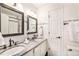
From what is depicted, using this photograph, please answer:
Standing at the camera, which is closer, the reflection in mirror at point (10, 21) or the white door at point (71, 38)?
the reflection in mirror at point (10, 21)

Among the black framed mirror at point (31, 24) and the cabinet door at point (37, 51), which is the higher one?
the black framed mirror at point (31, 24)

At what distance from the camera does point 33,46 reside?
58.4 inches

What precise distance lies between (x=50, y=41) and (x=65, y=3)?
0.69m

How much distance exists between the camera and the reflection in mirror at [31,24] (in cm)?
158

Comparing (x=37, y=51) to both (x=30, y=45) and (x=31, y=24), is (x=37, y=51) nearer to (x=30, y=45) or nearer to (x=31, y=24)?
(x=30, y=45)

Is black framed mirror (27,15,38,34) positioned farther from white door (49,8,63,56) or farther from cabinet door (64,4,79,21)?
cabinet door (64,4,79,21)

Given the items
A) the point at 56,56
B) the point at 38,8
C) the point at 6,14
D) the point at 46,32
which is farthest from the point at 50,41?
the point at 6,14

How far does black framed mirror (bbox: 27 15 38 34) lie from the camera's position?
158cm

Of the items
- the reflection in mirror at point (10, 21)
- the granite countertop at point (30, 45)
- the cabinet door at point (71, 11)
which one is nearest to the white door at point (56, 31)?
the cabinet door at point (71, 11)

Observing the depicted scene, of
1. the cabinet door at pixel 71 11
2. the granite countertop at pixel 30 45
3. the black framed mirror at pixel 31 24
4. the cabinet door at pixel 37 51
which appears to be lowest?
the cabinet door at pixel 37 51

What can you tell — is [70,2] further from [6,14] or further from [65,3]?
[6,14]

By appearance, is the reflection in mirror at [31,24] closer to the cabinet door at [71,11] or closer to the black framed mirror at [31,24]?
the black framed mirror at [31,24]

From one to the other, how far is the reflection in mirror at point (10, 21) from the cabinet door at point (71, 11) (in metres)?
0.76

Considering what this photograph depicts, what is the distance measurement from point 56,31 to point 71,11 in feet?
1.34
